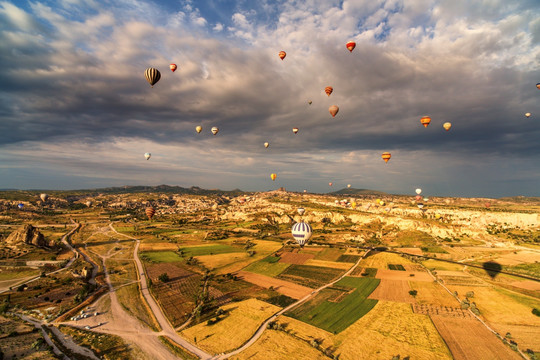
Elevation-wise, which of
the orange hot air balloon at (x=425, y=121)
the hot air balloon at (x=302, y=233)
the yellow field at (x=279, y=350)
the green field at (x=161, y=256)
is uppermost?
the orange hot air balloon at (x=425, y=121)

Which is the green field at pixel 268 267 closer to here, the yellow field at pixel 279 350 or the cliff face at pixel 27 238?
the yellow field at pixel 279 350

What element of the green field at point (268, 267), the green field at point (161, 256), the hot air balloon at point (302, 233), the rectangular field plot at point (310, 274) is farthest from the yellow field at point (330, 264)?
the green field at point (161, 256)

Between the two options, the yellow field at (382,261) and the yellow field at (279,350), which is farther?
the yellow field at (382,261)

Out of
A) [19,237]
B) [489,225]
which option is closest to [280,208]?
[489,225]

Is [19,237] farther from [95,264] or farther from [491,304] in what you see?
[491,304]

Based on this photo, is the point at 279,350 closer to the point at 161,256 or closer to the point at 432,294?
the point at 432,294

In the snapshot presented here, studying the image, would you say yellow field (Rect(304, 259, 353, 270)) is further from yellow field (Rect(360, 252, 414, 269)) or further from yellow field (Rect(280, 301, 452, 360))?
yellow field (Rect(280, 301, 452, 360))
